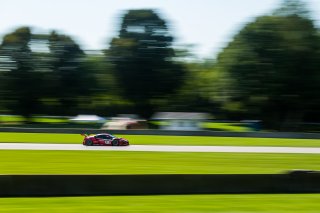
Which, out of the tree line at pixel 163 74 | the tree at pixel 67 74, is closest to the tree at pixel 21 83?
the tree line at pixel 163 74

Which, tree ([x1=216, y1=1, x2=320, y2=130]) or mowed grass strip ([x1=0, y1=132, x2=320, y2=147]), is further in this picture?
tree ([x1=216, y1=1, x2=320, y2=130])

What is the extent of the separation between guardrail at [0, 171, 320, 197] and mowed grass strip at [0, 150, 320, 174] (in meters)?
5.02

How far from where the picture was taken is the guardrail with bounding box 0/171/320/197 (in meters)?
12.9

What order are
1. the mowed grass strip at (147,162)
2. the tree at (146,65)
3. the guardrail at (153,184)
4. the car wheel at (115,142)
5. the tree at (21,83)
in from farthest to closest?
the tree at (146,65)
the tree at (21,83)
the car wheel at (115,142)
the mowed grass strip at (147,162)
the guardrail at (153,184)

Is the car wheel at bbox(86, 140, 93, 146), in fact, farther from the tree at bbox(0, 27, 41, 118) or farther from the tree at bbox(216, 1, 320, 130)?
the tree at bbox(0, 27, 41, 118)

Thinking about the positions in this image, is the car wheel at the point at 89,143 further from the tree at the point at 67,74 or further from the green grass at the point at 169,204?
the tree at the point at 67,74

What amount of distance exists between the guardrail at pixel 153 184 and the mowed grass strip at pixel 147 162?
5016 millimetres

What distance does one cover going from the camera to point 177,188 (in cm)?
1375

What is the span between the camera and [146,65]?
71.1 metres

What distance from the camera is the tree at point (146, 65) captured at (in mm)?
70875

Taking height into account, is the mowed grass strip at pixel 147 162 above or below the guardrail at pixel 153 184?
below

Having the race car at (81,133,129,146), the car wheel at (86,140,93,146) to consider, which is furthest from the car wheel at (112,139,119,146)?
the car wheel at (86,140,93,146)

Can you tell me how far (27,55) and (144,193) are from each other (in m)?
62.2

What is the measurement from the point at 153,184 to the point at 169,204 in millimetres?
1323
